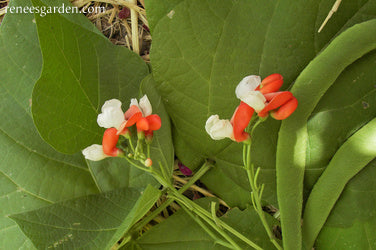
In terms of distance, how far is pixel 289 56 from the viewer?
2.17 ft

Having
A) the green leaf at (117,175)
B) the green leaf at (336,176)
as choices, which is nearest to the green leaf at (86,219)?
the green leaf at (117,175)

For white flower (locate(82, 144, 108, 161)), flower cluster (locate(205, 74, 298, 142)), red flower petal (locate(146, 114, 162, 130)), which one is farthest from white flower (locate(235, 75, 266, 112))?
white flower (locate(82, 144, 108, 161))

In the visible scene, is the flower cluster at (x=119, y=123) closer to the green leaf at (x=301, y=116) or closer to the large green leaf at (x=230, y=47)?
the large green leaf at (x=230, y=47)

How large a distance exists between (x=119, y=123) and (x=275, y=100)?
0.75 ft

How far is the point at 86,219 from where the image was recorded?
2.33ft

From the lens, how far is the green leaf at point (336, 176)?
673 mm

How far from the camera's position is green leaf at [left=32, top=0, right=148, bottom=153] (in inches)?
25.8

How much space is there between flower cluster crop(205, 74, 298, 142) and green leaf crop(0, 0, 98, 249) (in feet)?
1.06

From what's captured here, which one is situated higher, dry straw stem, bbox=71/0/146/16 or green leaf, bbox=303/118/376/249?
dry straw stem, bbox=71/0/146/16

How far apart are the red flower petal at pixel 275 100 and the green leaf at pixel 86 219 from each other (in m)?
0.21

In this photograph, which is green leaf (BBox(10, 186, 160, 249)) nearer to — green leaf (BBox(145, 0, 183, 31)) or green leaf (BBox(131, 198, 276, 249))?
green leaf (BBox(131, 198, 276, 249))

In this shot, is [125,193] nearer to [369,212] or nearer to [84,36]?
[84,36]

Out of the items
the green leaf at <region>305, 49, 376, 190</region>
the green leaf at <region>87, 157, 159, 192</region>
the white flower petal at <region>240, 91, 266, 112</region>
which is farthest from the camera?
the green leaf at <region>87, 157, 159, 192</region>

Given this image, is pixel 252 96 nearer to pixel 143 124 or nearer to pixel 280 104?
pixel 280 104
